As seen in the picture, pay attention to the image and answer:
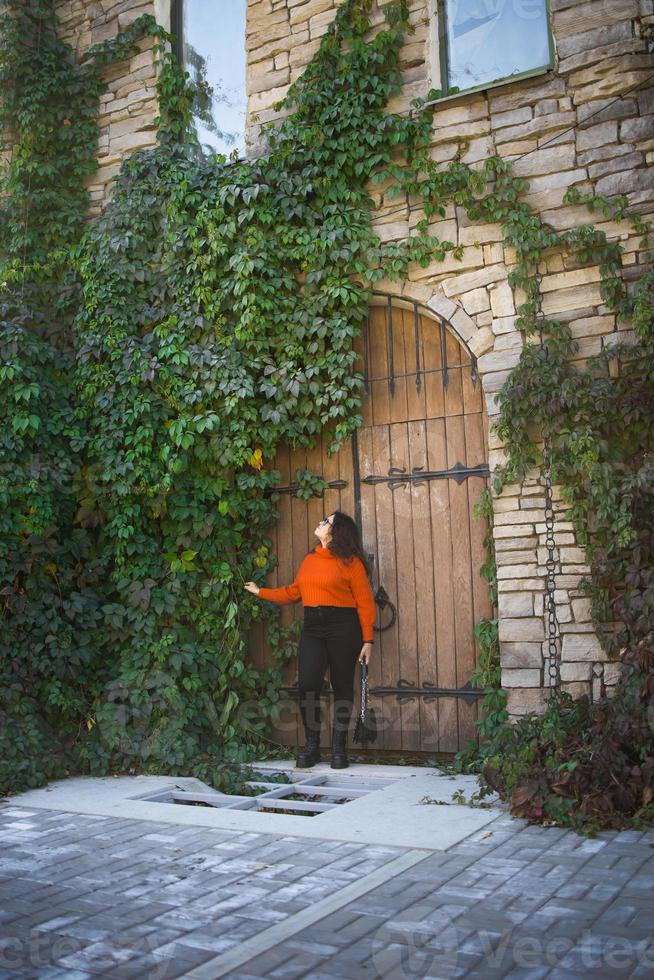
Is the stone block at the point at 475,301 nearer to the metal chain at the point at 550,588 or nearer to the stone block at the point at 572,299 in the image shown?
the stone block at the point at 572,299

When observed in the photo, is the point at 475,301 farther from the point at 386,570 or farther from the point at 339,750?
the point at 339,750

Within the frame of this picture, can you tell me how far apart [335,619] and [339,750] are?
2.54 ft

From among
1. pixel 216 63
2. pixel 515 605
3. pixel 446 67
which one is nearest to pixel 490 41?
pixel 446 67

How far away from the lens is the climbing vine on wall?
582 centimetres

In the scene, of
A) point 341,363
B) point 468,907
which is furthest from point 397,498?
point 468,907

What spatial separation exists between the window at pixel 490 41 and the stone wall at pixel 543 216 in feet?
0.35

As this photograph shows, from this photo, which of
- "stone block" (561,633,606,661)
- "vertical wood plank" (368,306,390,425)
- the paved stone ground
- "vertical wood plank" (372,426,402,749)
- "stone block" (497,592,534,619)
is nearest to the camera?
the paved stone ground

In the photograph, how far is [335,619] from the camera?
5.72 metres

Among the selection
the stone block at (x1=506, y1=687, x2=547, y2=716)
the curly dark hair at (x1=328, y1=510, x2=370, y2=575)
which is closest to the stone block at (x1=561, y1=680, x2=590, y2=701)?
the stone block at (x1=506, y1=687, x2=547, y2=716)

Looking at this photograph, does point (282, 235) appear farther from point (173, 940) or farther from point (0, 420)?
point (173, 940)

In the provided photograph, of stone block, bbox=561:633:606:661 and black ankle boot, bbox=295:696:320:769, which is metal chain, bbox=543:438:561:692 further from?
black ankle boot, bbox=295:696:320:769

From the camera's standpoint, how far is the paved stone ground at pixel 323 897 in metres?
2.71

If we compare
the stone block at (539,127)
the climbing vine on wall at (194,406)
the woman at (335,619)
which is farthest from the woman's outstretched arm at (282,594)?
the stone block at (539,127)

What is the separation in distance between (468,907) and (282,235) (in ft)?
14.1
